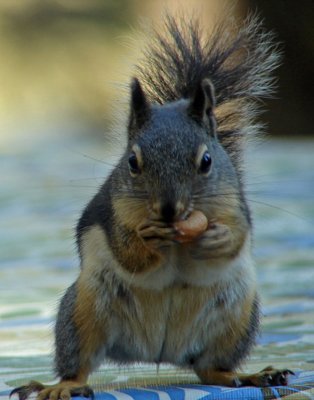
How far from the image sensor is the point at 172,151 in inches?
103

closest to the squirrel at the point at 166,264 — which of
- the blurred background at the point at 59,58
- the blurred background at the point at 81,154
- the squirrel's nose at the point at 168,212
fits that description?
the squirrel's nose at the point at 168,212

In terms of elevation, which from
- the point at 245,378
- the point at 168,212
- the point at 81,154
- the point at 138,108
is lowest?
the point at 245,378

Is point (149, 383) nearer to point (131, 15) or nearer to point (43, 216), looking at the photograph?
point (43, 216)

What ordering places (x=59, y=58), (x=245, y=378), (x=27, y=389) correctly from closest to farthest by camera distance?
(x=27, y=389), (x=245, y=378), (x=59, y=58)

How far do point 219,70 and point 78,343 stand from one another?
91 cm

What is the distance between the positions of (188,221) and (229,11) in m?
1.13

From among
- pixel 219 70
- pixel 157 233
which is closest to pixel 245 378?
pixel 157 233

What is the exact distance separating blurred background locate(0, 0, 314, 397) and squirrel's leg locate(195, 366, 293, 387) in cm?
24

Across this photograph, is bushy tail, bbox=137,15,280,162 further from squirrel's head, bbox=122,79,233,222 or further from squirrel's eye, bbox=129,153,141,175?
squirrel's eye, bbox=129,153,141,175

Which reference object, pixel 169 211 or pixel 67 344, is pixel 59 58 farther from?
pixel 169 211

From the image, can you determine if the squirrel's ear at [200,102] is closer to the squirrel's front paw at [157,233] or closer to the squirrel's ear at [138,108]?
the squirrel's ear at [138,108]

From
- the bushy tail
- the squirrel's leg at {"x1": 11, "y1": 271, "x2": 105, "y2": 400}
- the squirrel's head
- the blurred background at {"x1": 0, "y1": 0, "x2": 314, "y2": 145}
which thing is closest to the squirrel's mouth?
the squirrel's head

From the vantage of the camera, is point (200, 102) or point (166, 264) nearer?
point (166, 264)

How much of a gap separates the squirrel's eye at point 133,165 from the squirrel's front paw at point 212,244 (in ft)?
0.69
